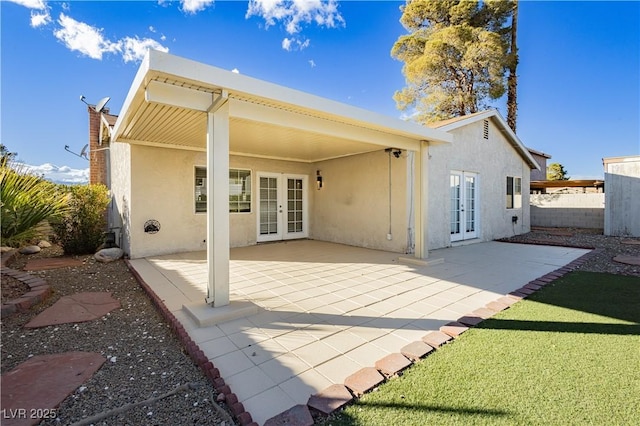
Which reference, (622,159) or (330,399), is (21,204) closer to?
(330,399)

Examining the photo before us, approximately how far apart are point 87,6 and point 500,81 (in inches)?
691

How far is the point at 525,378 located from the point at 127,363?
3.64 m

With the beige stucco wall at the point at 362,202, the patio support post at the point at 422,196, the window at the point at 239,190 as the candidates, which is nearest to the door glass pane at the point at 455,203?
the beige stucco wall at the point at 362,202

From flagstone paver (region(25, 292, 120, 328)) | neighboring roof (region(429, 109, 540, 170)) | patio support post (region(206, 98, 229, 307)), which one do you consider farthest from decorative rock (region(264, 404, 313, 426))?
neighboring roof (region(429, 109, 540, 170))

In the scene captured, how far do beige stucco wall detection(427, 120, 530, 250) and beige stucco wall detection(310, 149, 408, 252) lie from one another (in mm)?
1037

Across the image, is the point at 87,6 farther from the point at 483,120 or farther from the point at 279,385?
the point at 483,120

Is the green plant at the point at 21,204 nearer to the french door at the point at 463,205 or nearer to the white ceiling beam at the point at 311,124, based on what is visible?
the white ceiling beam at the point at 311,124

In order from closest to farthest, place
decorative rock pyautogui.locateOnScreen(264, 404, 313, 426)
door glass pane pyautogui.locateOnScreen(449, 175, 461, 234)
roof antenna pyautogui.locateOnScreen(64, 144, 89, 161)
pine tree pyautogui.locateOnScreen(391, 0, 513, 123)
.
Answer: decorative rock pyautogui.locateOnScreen(264, 404, 313, 426), door glass pane pyautogui.locateOnScreen(449, 175, 461, 234), roof antenna pyautogui.locateOnScreen(64, 144, 89, 161), pine tree pyautogui.locateOnScreen(391, 0, 513, 123)

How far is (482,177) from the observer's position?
35.9 feet

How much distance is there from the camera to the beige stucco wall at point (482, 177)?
9.12m

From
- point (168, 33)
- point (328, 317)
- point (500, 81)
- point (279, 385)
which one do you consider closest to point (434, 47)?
point (500, 81)

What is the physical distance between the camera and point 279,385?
247 cm

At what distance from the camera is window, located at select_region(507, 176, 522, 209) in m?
12.5

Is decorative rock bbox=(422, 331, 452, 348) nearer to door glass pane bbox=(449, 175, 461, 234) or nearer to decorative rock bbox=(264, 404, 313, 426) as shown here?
decorative rock bbox=(264, 404, 313, 426)
